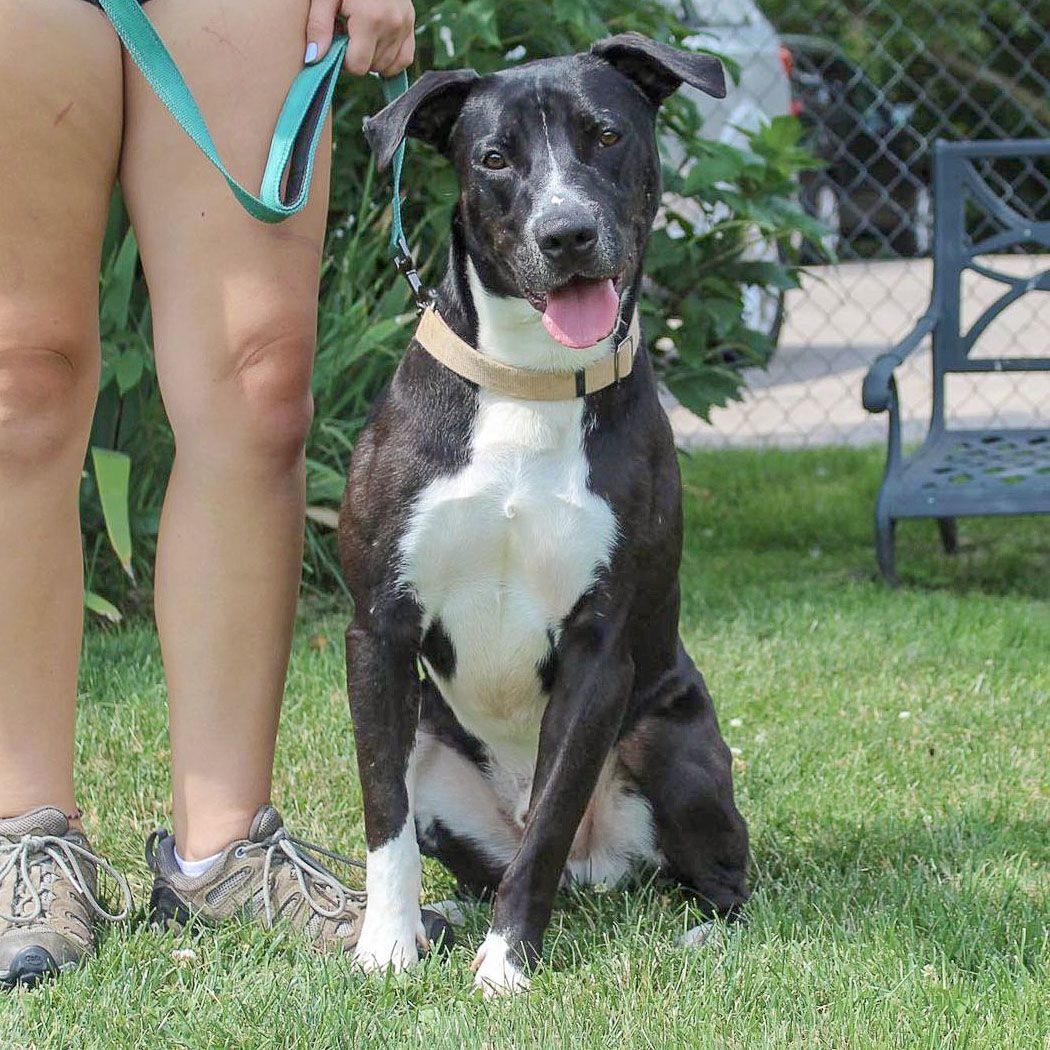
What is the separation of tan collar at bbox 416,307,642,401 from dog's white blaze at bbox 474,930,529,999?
0.79 m

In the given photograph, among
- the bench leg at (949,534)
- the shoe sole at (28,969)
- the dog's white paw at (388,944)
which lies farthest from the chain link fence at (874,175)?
the shoe sole at (28,969)

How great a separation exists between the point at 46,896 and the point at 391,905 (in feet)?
1.68

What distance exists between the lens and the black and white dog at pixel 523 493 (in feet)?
7.74

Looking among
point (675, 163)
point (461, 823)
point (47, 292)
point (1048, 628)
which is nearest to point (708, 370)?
point (675, 163)

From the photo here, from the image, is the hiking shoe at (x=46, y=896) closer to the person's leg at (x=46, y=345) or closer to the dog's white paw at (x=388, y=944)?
the person's leg at (x=46, y=345)

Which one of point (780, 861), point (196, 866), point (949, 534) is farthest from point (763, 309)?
point (196, 866)

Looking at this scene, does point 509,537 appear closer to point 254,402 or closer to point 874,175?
point 254,402

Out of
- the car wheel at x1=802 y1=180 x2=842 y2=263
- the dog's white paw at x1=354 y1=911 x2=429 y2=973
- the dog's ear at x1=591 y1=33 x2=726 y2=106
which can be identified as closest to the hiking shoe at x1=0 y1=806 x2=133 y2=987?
the dog's white paw at x1=354 y1=911 x2=429 y2=973

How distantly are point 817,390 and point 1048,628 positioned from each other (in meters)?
4.07

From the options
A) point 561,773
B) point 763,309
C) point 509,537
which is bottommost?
point 763,309

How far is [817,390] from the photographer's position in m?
8.30

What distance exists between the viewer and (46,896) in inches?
95.3

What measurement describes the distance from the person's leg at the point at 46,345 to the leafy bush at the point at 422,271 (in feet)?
5.56

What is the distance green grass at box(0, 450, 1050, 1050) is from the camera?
213 centimetres
